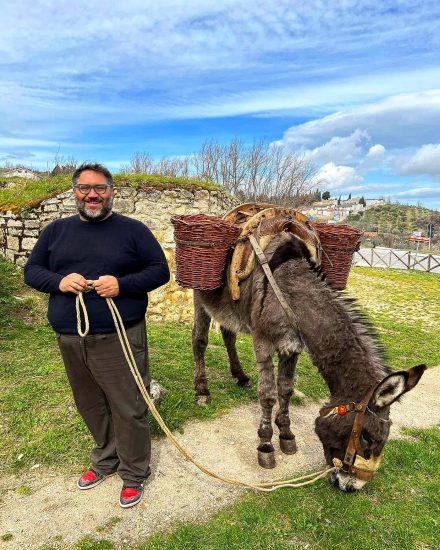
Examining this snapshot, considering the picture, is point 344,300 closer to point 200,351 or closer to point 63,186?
point 200,351

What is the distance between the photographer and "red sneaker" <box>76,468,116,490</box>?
3.40 m

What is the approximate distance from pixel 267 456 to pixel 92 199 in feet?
9.07

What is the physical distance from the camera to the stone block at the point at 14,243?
8.72 m

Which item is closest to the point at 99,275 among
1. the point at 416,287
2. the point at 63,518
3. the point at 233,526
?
the point at 63,518

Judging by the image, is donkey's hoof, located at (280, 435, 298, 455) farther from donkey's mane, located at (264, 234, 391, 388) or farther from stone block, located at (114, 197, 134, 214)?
stone block, located at (114, 197, 134, 214)

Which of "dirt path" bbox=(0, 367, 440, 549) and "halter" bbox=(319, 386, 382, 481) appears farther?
"dirt path" bbox=(0, 367, 440, 549)

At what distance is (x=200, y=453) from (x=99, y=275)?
7.36ft

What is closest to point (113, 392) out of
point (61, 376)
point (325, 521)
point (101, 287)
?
point (101, 287)

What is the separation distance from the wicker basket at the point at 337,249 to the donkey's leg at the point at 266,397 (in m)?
1.06

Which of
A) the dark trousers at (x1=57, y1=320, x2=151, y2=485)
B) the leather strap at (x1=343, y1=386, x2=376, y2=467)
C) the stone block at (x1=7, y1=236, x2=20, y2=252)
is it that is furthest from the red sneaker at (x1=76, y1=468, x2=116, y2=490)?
the stone block at (x1=7, y1=236, x2=20, y2=252)

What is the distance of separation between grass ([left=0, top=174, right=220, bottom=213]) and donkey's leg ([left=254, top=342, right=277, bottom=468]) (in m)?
5.60

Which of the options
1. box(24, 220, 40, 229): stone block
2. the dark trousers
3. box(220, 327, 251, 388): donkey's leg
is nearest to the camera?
the dark trousers

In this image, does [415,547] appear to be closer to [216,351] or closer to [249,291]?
[249,291]

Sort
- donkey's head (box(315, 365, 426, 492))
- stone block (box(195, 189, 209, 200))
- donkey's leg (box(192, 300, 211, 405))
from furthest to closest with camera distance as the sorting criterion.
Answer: stone block (box(195, 189, 209, 200)) < donkey's leg (box(192, 300, 211, 405)) < donkey's head (box(315, 365, 426, 492))
